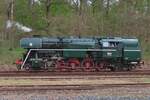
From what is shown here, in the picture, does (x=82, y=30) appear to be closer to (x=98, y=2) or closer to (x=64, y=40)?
(x=98, y=2)

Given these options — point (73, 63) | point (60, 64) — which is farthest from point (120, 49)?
point (60, 64)

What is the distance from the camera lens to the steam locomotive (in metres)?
29.9

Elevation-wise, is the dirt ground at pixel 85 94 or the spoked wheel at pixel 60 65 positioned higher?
the spoked wheel at pixel 60 65

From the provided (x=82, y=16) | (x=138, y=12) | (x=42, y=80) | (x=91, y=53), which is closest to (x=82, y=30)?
(x=82, y=16)

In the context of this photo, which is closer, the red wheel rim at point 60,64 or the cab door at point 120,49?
the red wheel rim at point 60,64

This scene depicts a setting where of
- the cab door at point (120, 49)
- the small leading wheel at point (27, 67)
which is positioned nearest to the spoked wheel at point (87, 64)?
the cab door at point (120, 49)

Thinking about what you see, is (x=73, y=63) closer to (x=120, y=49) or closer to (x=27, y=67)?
(x=27, y=67)

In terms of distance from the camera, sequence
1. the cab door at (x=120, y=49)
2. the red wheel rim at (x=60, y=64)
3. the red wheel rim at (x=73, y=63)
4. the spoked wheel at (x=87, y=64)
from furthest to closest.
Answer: the cab door at (x=120, y=49)
the spoked wheel at (x=87, y=64)
the red wheel rim at (x=73, y=63)
the red wheel rim at (x=60, y=64)

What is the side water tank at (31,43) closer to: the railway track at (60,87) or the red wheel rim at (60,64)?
the red wheel rim at (60,64)

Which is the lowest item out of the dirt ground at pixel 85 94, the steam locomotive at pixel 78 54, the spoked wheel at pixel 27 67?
the dirt ground at pixel 85 94

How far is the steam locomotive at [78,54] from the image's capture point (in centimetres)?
2992

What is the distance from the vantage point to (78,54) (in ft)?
100

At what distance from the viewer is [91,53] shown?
102 ft

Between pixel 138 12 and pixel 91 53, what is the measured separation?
18.9m
